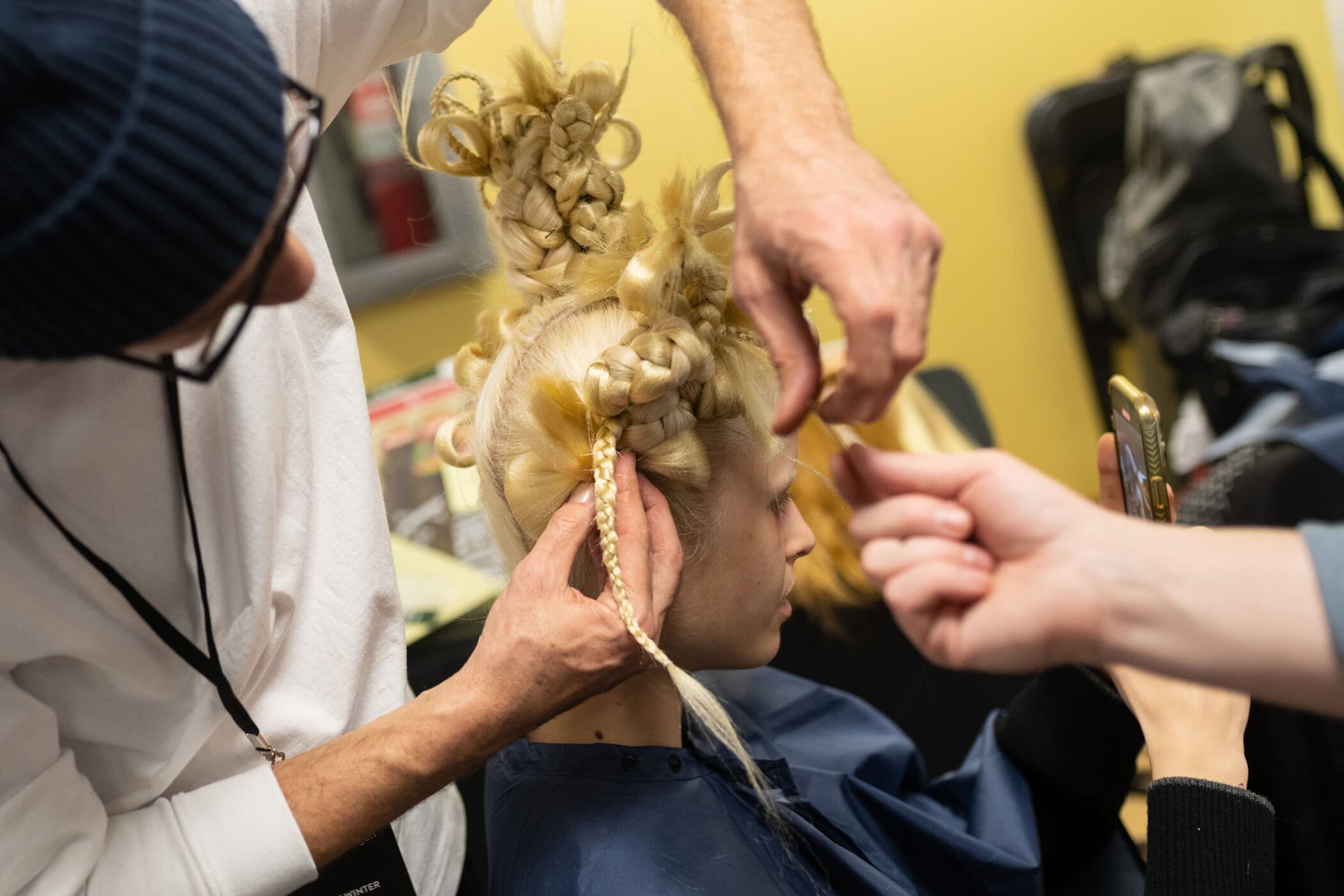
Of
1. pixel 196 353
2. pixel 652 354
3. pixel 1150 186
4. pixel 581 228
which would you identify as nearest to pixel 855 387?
pixel 652 354

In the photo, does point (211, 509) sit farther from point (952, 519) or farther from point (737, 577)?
point (952, 519)

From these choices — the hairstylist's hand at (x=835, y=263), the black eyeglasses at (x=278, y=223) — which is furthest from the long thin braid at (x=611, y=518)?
the black eyeglasses at (x=278, y=223)

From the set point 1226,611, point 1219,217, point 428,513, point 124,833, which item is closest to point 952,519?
point 1226,611

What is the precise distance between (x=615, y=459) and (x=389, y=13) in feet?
1.53

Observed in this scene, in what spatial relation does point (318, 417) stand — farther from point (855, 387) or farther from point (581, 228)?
point (855, 387)

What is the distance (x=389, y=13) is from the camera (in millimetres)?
919

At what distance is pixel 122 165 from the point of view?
Result: 20.2 inches

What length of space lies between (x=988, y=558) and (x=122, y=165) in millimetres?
506

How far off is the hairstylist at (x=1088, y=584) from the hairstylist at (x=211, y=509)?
5.1 inches

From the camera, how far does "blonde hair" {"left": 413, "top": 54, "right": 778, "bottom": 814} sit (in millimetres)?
863

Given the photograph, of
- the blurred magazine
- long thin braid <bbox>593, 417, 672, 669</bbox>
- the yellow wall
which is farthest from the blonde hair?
the yellow wall

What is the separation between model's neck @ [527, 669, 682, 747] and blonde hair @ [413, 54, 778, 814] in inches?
3.5

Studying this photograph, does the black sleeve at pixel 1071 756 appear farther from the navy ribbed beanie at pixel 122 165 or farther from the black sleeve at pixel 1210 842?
the navy ribbed beanie at pixel 122 165

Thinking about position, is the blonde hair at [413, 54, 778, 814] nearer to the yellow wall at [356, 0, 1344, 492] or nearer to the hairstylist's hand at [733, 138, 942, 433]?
the hairstylist's hand at [733, 138, 942, 433]
